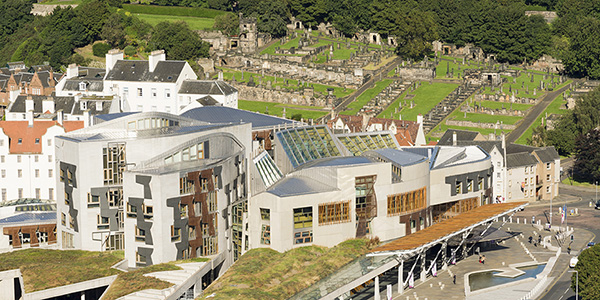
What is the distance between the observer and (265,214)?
143625 mm

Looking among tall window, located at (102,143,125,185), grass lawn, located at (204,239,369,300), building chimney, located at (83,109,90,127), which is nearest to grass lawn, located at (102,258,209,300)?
grass lawn, located at (204,239,369,300)

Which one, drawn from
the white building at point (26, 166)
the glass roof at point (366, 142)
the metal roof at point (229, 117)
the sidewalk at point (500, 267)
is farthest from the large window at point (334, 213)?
the white building at point (26, 166)

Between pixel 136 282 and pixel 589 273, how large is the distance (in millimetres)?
48332

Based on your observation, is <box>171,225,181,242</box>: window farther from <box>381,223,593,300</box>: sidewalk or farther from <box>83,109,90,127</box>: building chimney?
<box>83,109,90,127</box>: building chimney

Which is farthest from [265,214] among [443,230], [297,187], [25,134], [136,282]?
[25,134]

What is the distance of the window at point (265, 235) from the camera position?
14375 cm

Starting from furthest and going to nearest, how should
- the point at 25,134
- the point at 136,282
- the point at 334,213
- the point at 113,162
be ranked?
1. the point at 25,134
2. the point at 334,213
3. the point at 113,162
4. the point at 136,282

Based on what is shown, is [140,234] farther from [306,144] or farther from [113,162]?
[306,144]

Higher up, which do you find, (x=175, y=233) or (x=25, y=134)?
(x=25, y=134)

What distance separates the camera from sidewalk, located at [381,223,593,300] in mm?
145500

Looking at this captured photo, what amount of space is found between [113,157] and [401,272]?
35.1 metres

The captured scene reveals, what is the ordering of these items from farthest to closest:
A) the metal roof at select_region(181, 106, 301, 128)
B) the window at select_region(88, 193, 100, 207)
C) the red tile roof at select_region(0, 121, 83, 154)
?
the red tile roof at select_region(0, 121, 83, 154)
the metal roof at select_region(181, 106, 301, 128)
the window at select_region(88, 193, 100, 207)

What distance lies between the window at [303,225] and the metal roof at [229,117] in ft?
76.5

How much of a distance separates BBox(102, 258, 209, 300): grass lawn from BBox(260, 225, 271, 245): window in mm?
11974
